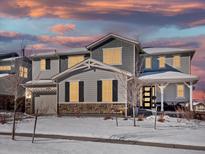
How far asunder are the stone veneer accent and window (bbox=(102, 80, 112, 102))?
481 mm

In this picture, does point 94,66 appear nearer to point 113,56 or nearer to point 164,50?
point 113,56

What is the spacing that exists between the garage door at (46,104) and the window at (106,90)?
5.97 m

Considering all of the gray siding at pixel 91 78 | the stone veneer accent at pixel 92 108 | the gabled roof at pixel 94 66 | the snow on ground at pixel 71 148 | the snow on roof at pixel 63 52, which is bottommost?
the snow on ground at pixel 71 148

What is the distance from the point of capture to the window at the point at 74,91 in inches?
1270

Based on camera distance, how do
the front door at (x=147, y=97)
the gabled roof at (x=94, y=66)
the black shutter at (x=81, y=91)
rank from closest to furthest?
1. the gabled roof at (x=94, y=66)
2. the black shutter at (x=81, y=91)
3. the front door at (x=147, y=97)

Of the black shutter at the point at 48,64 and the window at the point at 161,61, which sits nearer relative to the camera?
the black shutter at the point at 48,64

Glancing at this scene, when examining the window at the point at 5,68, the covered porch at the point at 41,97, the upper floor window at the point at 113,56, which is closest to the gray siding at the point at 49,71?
the covered porch at the point at 41,97

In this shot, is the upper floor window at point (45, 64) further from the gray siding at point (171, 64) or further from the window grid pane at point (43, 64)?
the gray siding at point (171, 64)

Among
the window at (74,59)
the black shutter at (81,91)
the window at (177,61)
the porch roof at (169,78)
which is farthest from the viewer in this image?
the window at (177,61)

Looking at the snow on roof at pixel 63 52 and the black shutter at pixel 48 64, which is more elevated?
the snow on roof at pixel 63 52

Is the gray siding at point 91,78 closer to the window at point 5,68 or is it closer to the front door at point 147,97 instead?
the front door at point 147,97

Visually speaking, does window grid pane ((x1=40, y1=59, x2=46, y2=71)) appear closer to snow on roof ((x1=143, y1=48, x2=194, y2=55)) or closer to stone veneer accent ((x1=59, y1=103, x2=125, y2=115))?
stone veneer accent ((x1=59, y1=103, x2=125, y2=115))

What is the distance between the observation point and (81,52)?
1462 inches

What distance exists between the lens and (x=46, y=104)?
36.5 meters
